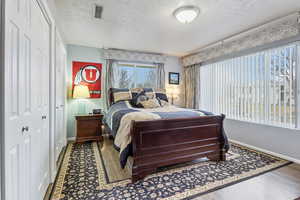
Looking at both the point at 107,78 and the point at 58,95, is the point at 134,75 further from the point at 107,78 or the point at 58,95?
the point at 58,95

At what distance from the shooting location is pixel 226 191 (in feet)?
5.67

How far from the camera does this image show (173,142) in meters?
2.18

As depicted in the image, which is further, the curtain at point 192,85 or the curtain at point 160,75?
the curtain at point 160,75

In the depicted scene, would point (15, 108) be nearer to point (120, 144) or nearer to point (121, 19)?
point (120, 144)

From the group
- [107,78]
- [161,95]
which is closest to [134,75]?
[107,78]

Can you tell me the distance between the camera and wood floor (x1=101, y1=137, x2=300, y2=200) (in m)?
1.64

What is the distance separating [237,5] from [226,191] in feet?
8.28

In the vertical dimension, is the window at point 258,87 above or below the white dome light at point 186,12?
below

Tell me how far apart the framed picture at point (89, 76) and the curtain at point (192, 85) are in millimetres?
2762

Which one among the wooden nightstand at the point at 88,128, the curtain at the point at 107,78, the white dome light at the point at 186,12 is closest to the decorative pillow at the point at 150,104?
the wooden nightstand at the point at 88,128

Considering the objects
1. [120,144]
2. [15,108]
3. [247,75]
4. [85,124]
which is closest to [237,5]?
[247,75]

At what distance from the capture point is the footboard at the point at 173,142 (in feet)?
6.43

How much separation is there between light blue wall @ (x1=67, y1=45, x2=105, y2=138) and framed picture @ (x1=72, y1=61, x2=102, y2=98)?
11 centimetres

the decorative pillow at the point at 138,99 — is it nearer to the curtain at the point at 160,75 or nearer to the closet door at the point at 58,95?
the curtain at the point at 160,75
